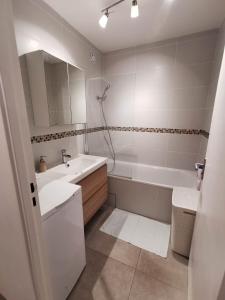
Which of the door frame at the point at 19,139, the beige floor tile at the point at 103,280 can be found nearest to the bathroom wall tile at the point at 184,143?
the beige floor tile at the point at 103,280

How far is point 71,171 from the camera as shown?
1696 millimetres

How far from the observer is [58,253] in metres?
0.99

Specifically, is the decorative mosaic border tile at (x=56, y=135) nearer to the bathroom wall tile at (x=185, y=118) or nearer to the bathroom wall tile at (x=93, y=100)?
the bathroom wall tile at (x=93, y=100)

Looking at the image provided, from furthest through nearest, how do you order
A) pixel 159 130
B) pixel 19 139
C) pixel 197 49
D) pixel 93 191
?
pixel 159 130 → pixel 197 49 → pixel 93 191 → pixel 19 139

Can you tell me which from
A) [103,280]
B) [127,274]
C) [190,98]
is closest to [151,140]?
[190,98]

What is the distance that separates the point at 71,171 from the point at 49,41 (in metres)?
1.41

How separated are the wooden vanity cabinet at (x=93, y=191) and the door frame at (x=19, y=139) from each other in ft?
2.46

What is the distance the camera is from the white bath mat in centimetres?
164

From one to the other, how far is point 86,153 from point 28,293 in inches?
65.7

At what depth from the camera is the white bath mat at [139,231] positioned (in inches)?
64.6

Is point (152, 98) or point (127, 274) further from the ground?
point (152, 98)

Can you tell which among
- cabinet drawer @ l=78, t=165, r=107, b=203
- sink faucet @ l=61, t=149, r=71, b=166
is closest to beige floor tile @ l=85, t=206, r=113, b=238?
cabinet drawer @ l=78, t=165, r=107, b=203

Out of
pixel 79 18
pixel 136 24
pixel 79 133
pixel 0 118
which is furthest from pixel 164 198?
pixel 79 18

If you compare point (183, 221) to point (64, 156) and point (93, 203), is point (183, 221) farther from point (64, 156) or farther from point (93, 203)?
point (64, 156)
